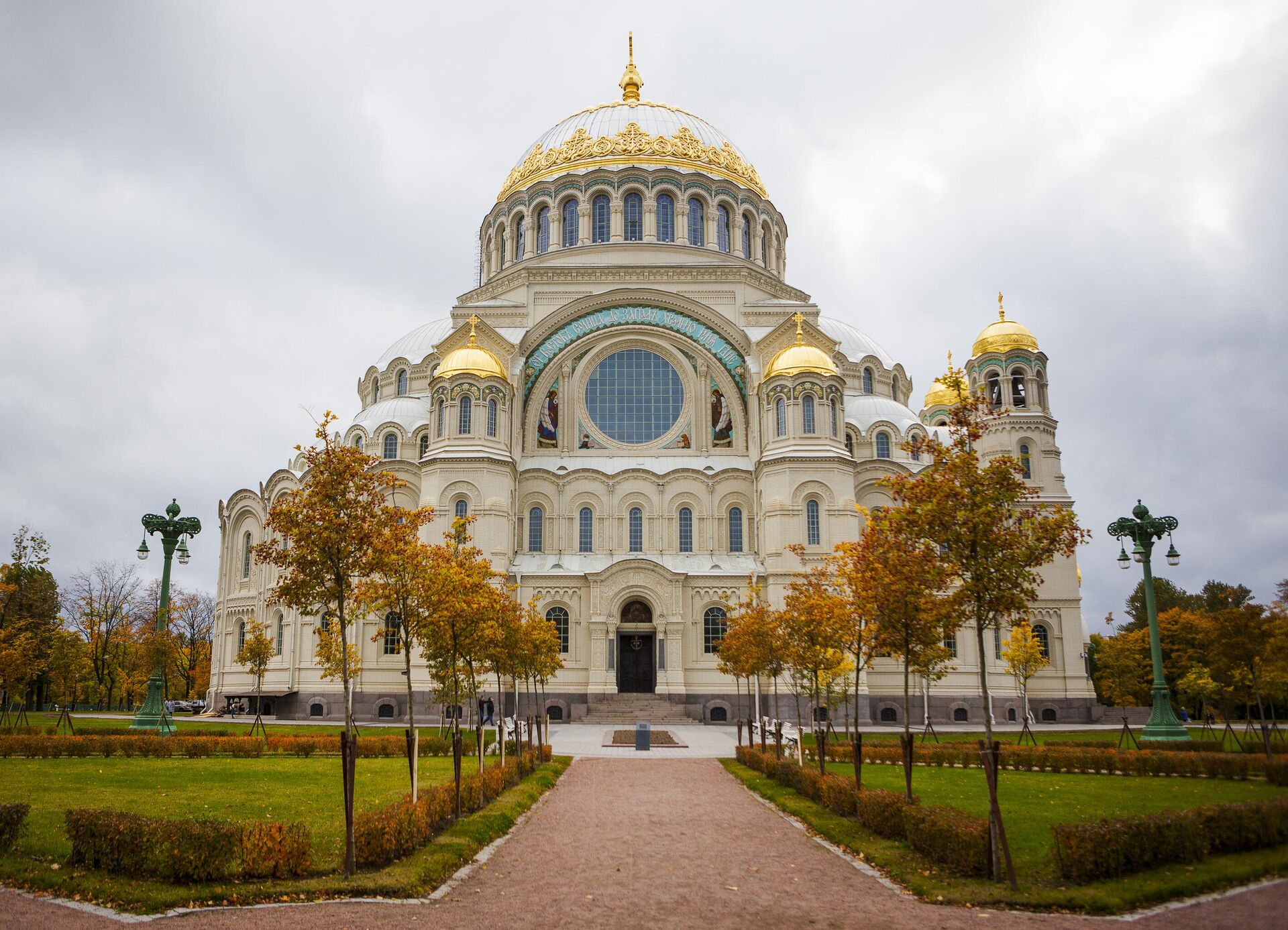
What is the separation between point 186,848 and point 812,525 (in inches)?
1377

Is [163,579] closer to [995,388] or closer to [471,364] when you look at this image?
[471,364]

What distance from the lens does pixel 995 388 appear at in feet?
161

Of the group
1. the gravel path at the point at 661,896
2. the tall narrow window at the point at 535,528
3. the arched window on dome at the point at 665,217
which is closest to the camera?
the gravel path at the point at 661,896

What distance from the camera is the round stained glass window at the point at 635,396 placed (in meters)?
48.1

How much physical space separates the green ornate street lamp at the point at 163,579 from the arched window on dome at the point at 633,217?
95.0 ft

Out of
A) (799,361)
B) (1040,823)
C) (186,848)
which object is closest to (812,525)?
(799,361)

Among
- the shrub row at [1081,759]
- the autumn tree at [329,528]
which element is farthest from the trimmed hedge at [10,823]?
the shrub row at [1081,759]

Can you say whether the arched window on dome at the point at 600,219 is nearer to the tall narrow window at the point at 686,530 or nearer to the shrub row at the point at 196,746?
the tall narrow window at the point at 686,530

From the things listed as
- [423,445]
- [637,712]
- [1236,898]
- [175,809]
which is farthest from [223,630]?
[1236,898]

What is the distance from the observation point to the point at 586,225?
5312 cm

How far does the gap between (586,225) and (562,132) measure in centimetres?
903

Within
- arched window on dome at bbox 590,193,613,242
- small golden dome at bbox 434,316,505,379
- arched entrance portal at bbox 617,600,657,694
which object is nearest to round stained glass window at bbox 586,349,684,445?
small golden dome at bbox 434,316,505,379

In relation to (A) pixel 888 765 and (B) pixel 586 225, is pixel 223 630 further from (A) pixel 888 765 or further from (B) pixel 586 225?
(A) pixel 888 765

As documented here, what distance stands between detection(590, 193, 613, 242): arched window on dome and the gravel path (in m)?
41.0
